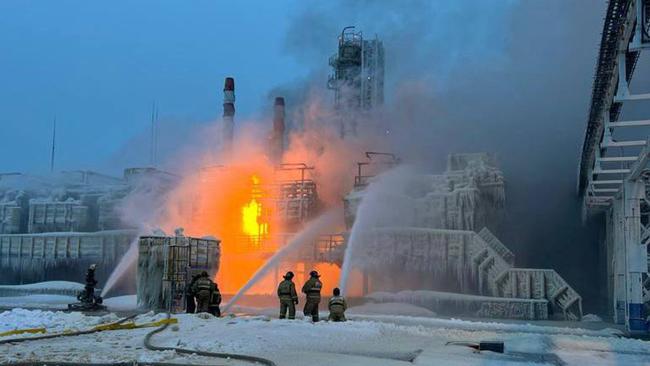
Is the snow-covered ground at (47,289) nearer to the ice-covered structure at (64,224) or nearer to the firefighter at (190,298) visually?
the ice-covered structure at (64,224)

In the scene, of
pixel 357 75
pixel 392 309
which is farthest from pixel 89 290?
pixel 357 75

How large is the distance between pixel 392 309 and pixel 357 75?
113 feet

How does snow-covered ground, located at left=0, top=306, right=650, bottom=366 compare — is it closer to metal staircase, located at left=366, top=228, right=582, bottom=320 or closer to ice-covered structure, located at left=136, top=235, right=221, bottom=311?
ice-covered structure, located at left=136, top=235, right=221, bottom=311

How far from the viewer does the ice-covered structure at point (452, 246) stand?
28391 mm

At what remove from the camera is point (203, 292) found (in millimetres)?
18875

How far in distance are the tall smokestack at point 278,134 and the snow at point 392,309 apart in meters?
24.6

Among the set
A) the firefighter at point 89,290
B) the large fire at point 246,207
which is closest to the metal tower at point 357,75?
the large fire at point 246,207

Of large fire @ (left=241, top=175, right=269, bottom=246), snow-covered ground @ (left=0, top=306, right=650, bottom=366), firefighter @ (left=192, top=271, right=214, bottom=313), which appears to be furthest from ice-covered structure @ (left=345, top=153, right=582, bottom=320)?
firefighter @ (left=192, top=271, right=214, bottom=313)

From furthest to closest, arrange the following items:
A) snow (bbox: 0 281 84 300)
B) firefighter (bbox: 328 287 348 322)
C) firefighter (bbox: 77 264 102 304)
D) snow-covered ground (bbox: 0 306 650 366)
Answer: snow (bbox: 0 281 84 300) → firefighter (bbox: 77 264 102 304) → firefighter (bbox: 328 287 348 322) → snow-covered ground (bbox: 0 306 650 366)

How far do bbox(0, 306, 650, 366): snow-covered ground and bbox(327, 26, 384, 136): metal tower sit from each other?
136 ft

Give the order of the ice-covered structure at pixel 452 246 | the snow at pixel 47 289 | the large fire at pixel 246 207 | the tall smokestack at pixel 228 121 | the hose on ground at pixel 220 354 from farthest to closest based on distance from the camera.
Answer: the tall smokestack at pixel 228 121 < the large fire at pixel 246 207 < the snow at pixel 47 289 < the ice-covered structure at pixel 452 246 < the hose on ground at pixel 220 354

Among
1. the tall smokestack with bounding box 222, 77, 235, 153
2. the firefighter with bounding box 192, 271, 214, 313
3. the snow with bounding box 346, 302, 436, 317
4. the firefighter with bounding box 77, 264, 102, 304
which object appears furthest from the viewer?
the tall smokestack with bounding box 222, 77, 235, 153

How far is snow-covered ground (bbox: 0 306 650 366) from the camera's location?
11055 millimetres

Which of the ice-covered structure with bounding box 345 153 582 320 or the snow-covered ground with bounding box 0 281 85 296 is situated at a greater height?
the ice-covered structure with bounding box 345 153 582 320
